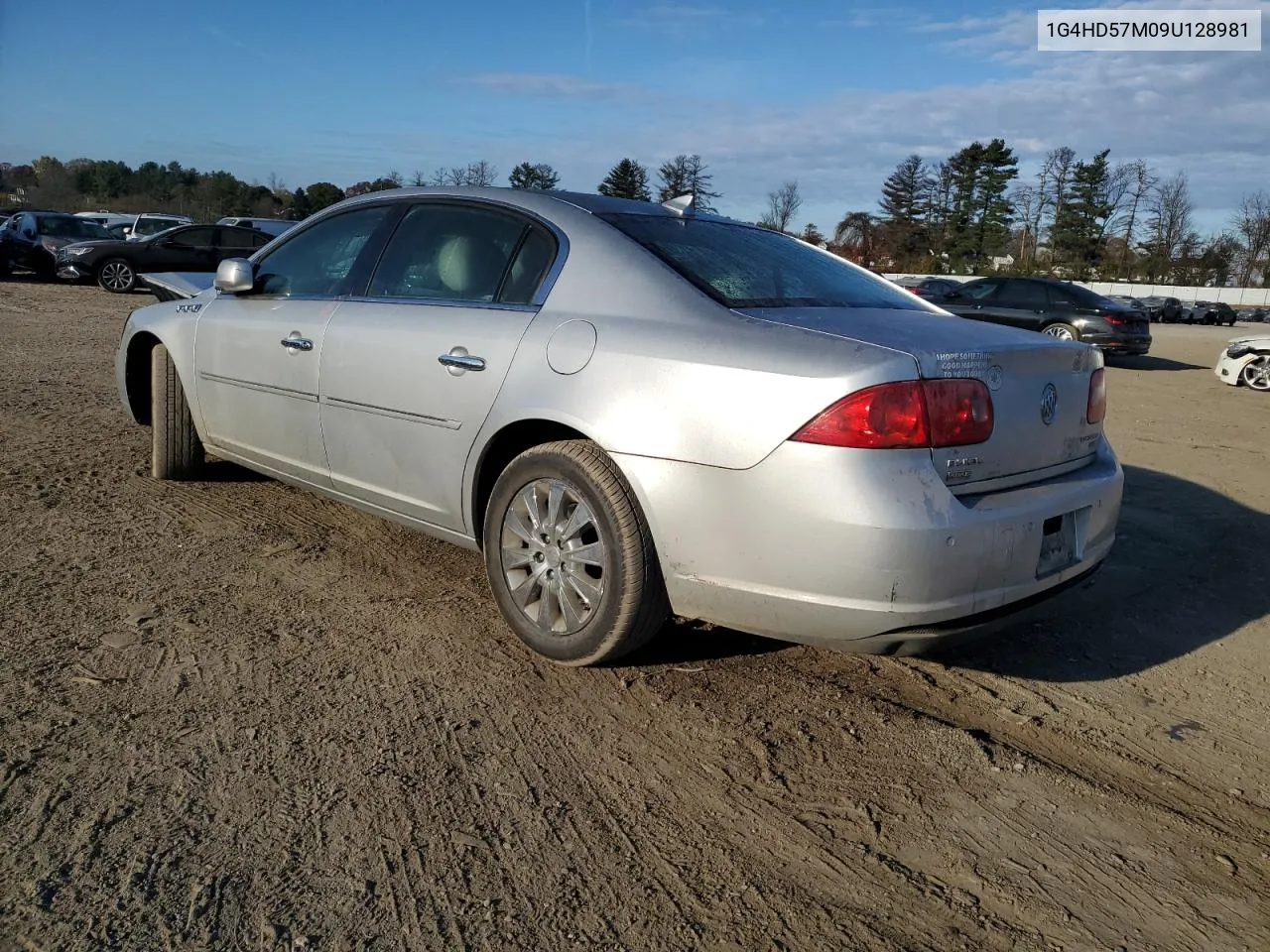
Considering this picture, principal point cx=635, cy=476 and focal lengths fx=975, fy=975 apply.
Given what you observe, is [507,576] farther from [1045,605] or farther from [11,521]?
[11,521]

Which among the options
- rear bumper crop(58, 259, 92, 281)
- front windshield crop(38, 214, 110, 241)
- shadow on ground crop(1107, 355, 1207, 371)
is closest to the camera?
shadow on ground crop(1107, 355, 1207, 371)

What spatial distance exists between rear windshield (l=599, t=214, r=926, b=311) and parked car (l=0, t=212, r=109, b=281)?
70.1 feet

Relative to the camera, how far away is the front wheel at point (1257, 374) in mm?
13328

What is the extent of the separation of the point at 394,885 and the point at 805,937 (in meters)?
0.87

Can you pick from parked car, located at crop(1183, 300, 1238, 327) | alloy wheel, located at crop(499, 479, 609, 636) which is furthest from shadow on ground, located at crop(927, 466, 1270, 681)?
parked car, located at crop(1183, 300, 1238, 327)

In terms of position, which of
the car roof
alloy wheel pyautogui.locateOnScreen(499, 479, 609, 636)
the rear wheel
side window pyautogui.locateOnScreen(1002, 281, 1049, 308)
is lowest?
the rear wheel

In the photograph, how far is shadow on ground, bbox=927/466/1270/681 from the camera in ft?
11.4

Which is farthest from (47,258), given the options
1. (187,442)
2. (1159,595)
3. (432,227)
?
(1159,595)

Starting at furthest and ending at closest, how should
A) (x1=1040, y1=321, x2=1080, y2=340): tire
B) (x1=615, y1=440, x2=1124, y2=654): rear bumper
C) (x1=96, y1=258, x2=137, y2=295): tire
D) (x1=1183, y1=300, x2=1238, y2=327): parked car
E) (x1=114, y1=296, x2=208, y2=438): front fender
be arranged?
1. (x1=1183, y1=300, x2=1238, y2=327): parked car
2. (x1=96, y1=258, x2=137, y2=295): tire
3. (x1=1040, y1=321, x2=1080, y2=340): tire
4. (x1=114, y1=296, x2=208, y2=438): front fender
5. (x1=615, y1=440, x2=1124, y2=654): rear bumper

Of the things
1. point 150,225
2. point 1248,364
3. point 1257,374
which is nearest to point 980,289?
point 1248,364

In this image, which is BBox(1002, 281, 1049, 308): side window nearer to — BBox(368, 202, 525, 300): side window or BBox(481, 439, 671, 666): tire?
BBox(368, 202, 525, 300): side window

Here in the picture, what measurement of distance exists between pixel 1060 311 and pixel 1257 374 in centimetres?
377

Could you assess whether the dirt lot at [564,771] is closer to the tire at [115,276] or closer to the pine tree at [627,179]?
the tire at [115,276]

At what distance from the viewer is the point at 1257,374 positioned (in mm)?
13469
